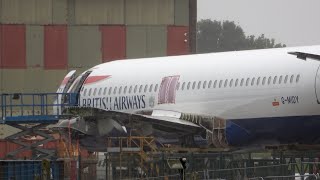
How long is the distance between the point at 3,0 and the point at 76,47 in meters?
4.20

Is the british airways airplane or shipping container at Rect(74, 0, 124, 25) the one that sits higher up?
shipping container at Rect(74, 0, 124, 25)

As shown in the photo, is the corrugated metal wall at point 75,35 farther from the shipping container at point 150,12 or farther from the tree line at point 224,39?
the tree line at point 224,39

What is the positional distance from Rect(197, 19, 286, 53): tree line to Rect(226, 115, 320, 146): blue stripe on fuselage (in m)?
103

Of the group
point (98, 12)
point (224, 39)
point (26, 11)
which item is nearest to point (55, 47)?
point (26, 11)

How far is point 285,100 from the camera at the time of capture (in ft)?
115

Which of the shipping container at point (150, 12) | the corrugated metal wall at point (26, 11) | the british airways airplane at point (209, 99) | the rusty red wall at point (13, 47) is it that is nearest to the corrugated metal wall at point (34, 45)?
the rusty red wall at point (13, 47)

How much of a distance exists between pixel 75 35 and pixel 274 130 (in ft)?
75.4

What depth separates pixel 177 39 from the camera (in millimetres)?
57469

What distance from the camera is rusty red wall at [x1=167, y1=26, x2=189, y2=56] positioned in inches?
2256

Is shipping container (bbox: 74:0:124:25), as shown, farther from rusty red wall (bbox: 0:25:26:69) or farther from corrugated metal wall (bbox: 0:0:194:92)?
rusty red wall (bbox: 0:25:26:69)

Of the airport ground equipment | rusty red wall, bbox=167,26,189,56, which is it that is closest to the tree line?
rusty red wall, bbox=167,26,189,56

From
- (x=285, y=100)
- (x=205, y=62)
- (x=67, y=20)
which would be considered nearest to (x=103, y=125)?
(x=205, y=62)

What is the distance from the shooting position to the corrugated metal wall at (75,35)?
5638 centimetres

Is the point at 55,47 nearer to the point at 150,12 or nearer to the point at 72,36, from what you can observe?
the point at 72,36
